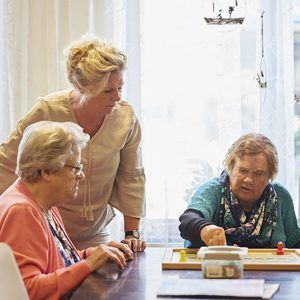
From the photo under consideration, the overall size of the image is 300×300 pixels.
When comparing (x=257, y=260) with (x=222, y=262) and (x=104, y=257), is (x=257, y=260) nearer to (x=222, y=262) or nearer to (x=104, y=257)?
(x=222, y=262)

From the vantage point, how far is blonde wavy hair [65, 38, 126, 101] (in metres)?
2.45

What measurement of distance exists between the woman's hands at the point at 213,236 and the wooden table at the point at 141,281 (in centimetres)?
19

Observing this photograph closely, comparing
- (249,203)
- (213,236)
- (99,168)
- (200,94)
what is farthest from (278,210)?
(200,94)

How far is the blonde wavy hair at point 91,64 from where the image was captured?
245cm

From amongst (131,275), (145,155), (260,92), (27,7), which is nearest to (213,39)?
(260,92)

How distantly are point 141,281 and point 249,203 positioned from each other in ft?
2.76

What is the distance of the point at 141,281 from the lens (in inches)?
77.8

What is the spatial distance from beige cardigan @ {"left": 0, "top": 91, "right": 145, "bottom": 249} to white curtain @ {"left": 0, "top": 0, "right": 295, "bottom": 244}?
2.10 ft

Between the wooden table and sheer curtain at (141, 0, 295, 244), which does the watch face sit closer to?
the wooden table

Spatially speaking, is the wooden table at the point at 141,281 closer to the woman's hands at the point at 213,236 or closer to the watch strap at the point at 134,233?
the woman's hands at the point at 213,236

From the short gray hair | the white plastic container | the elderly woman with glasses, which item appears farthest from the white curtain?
the white plastic container

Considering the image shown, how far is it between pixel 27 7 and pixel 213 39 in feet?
2.98

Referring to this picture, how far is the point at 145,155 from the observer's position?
3.39 m

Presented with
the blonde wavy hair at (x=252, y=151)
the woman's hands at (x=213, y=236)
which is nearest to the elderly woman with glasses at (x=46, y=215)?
the woman's hands at (x=213, y=236)
